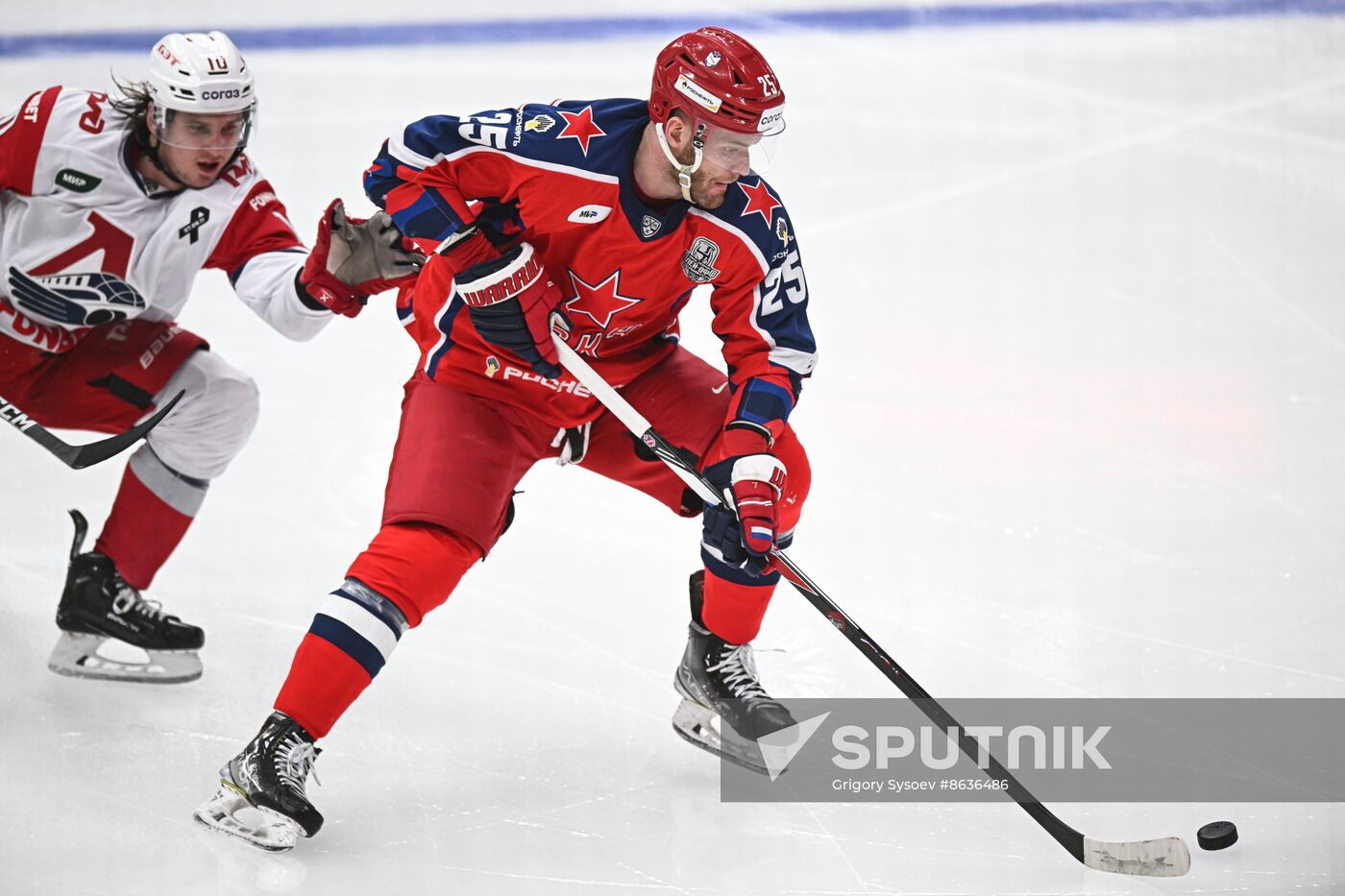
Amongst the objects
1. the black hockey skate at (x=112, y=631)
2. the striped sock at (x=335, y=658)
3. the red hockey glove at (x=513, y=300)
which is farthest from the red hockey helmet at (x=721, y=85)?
the black hockey skate at (x=112, y=631)

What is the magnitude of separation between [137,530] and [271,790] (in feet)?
3.19

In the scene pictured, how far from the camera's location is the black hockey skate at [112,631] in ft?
10.2

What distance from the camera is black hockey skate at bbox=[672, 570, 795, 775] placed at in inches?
112

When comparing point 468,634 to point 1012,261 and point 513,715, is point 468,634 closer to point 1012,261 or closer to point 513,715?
point 513,715

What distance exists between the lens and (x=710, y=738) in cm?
287

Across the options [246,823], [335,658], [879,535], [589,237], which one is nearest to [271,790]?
[246,823]

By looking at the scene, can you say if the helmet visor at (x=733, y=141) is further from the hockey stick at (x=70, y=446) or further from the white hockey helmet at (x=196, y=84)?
the hockey stick at (x=70, y=446)

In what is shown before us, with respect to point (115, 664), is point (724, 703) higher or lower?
higher

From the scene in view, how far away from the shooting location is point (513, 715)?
2977mm

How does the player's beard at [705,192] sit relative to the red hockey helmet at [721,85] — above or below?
below

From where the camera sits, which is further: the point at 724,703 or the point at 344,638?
the point at 724,703

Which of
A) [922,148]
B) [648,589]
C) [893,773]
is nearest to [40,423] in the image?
[648,589]

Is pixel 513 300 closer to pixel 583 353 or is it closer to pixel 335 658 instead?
pixel 583 353

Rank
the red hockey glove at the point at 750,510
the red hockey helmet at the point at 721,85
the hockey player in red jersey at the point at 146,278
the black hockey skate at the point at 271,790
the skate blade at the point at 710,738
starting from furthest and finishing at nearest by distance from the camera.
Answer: the hockey player in red jersey at the point at 146,278 → the skate blade at the point at 710,738 → the red hockey glove at the point at 750,510 → the red hockey helmet at the point at 721,85 → the black hockey skate at the point at 271,790
